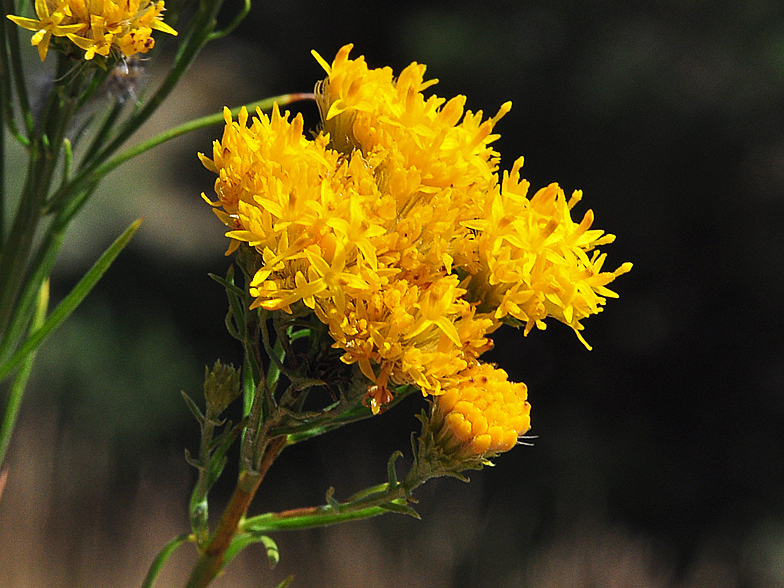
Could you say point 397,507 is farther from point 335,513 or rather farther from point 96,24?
point 96,24

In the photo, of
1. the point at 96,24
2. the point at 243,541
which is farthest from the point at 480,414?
the point at 96,24

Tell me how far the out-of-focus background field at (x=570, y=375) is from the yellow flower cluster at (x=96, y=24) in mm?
2674

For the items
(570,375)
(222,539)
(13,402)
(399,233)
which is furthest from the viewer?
(570,375)

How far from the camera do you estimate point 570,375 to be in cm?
378

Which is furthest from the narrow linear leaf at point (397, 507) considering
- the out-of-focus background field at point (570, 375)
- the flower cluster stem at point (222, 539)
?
the out-of-focus background field at point (570, 375)

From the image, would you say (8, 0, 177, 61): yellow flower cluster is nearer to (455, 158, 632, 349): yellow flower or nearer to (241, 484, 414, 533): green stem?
(455, 158, 632, 349): yellow flower

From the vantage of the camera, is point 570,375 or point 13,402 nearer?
point 13,402

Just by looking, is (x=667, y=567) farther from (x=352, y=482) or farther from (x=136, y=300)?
(x=136, y=300)

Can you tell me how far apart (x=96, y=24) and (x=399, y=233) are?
0.31m

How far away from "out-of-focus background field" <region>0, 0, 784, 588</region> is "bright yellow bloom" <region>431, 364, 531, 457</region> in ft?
8.64

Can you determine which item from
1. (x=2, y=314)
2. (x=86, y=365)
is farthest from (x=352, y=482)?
(x=2, y=314)

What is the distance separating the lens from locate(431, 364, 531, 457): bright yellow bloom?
0.59 metres

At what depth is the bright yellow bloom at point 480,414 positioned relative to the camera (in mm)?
592

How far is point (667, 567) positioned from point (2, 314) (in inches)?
128
